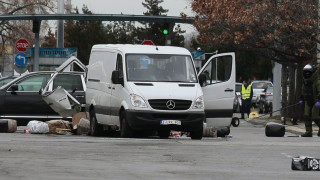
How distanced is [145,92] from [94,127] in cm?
285

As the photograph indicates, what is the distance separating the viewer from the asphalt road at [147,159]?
13.6 metres

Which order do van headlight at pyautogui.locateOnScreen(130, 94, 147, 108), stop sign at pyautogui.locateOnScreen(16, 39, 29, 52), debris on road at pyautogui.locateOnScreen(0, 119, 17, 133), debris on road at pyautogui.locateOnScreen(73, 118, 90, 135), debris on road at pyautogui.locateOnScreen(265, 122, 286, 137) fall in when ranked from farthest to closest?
stop sign at pyautogui.locateOnScreen(16, 39, 29, 52), debris on road at pyautogui.locateOnScreen(265, 122, 286, 137), debris on road at pyautogui.locateOnScreen(73, 118, 90, 135), debris on road at pyautogui.locateOnScreen(0, 119, 17, 133), van headlight at pyautogui.locateOnScreen(130, 94, 147, 108)

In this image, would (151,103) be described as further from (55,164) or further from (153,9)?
(153,9)

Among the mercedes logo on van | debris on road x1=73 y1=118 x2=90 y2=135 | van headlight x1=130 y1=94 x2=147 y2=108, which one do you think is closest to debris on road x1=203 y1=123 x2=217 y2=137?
the mercedes logo on van

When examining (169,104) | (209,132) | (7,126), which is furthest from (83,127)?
(169,104)

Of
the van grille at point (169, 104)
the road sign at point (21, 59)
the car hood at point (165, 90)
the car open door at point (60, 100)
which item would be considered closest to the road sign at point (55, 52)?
the road sign at point (21, 59)

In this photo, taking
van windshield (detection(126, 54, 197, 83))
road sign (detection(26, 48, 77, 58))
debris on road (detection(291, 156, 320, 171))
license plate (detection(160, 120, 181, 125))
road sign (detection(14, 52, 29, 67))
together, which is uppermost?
road sign (detection(26, 48, 77, 58))

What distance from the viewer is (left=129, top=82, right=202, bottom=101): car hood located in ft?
76.6

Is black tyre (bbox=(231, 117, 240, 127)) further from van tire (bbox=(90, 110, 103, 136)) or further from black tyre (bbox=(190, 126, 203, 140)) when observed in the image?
black tyre (bbox=(190, 126, 203, 140))

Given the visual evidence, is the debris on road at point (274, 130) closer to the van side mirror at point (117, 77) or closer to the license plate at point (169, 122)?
the license plate at point (169, 122)

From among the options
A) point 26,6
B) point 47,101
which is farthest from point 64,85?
point 26,6

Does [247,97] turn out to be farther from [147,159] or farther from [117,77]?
[147,159]

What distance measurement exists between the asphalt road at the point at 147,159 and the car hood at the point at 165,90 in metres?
1.51

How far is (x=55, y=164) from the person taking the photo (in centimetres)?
1482
